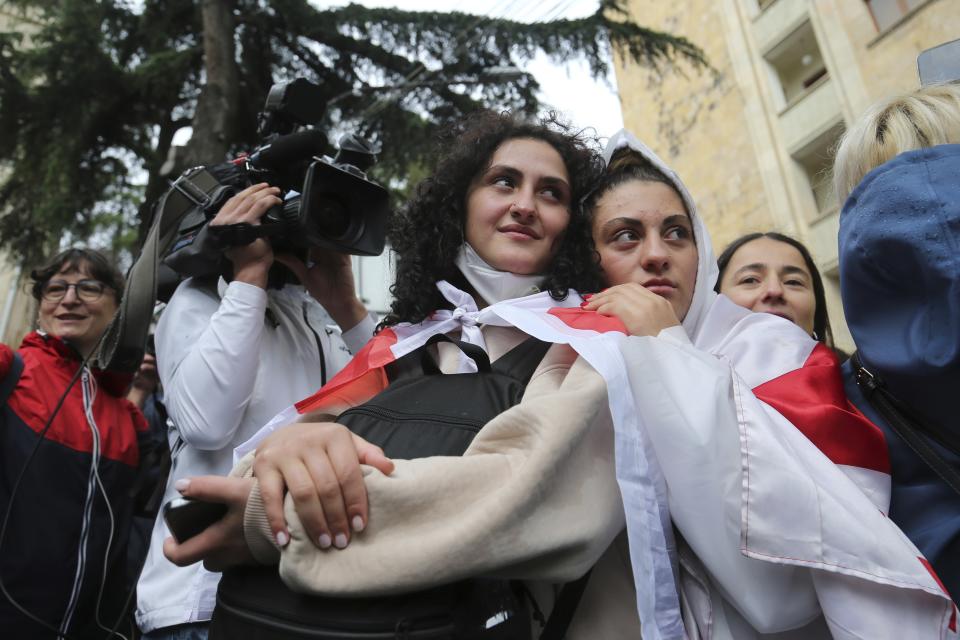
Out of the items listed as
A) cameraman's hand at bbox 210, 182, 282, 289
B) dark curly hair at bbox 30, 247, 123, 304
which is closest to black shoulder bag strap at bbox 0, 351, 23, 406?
dark curly hair at bbox 30, 247, 123, 304

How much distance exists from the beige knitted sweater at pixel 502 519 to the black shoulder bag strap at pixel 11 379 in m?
1.75

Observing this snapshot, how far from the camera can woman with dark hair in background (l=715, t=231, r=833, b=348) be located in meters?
2.30

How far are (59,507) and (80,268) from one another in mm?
1126

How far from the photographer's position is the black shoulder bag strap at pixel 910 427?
104 cm

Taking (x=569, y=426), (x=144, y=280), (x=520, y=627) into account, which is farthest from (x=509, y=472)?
(x=144, y=280)

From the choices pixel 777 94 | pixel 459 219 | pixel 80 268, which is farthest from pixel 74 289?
pixel 777 94

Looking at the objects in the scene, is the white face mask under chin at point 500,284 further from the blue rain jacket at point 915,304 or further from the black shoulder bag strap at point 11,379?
the black shoulder bag strap at point 11,379

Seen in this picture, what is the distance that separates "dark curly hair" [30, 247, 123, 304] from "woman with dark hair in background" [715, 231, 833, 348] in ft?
8.59

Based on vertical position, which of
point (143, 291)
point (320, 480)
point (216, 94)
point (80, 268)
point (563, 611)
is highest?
point (216, 94)

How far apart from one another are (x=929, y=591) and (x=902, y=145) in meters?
0.81

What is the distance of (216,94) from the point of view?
4949 mm

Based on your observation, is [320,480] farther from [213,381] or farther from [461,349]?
[213,381]

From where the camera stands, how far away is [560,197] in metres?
1.79

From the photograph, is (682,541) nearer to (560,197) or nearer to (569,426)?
(569,426)
